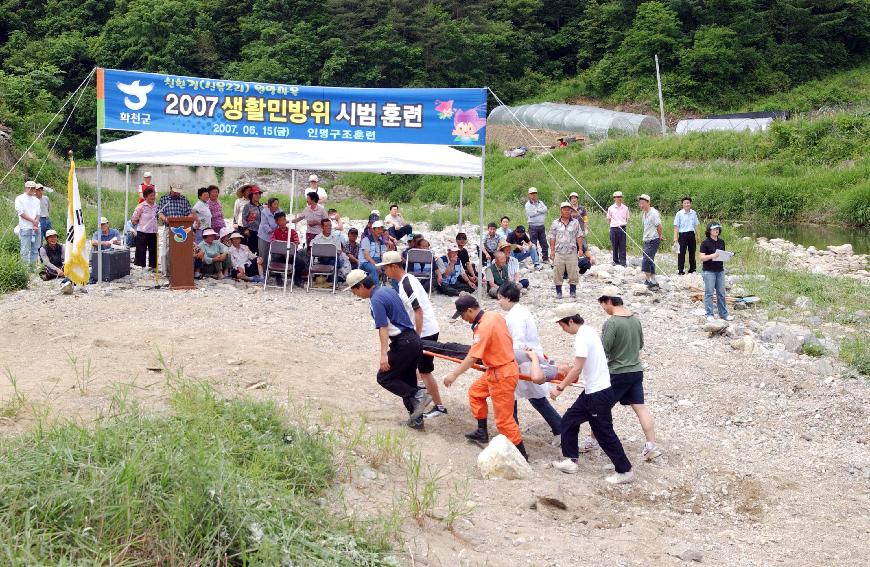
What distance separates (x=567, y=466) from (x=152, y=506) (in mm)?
3628

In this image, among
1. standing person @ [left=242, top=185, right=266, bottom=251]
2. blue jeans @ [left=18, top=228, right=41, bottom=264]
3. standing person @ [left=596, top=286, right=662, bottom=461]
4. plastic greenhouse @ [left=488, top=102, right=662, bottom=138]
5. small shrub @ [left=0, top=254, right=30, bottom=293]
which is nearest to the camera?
standing person @ [left=596, top=286, right=662, bottom=461]

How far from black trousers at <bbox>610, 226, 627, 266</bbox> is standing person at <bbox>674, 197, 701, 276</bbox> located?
1060 mm

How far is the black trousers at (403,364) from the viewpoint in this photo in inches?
298

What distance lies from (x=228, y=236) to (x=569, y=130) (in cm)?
2726

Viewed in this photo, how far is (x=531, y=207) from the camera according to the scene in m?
17.2

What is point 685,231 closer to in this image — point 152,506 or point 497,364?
point 497,364

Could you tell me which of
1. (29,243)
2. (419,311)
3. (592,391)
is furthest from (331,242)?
(592,391)

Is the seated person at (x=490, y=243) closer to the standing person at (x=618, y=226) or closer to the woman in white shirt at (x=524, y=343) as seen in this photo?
the standing person at (x=618, y=226)

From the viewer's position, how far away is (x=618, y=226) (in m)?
17.0

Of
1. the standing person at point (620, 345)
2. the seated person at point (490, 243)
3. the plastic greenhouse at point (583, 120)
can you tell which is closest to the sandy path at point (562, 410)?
the standing person at point (620, 345)

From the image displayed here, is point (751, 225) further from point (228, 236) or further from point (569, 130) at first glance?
point (228, 236)

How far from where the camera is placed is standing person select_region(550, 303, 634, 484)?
23.4 feet

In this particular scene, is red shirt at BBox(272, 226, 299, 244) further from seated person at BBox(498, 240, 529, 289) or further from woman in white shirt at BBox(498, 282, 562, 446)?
woman in white shirt at BBox(498, 282, 562, 446)

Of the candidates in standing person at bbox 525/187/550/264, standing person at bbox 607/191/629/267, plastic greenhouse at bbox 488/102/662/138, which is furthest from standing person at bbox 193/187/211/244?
plastic greenhouse at bbox 488/102/662/138
